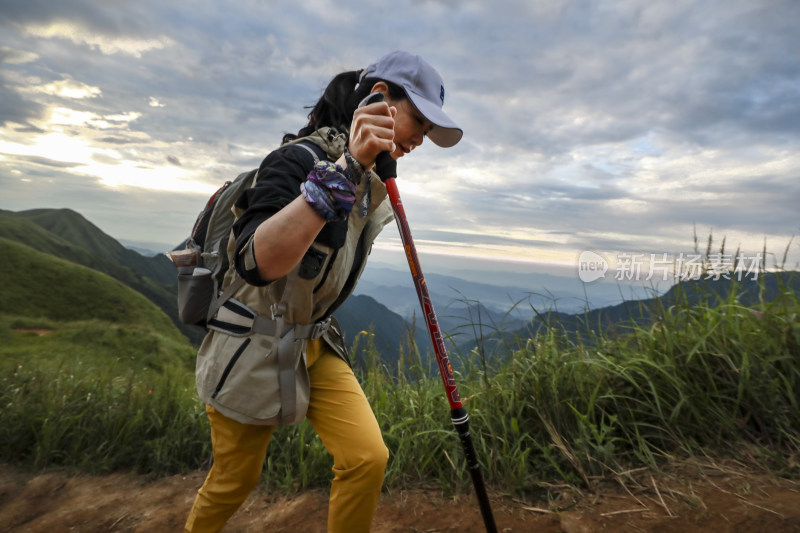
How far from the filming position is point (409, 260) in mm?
2443

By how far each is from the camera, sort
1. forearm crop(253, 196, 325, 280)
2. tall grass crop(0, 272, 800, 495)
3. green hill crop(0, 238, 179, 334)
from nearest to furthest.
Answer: forearm crop(253, 196, 325, 280)
tall grass crop(0, 272, 800, 495)
green hill crop(0, 238, 179, 334)

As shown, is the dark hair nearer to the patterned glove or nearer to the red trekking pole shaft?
the red trekking pole shaft

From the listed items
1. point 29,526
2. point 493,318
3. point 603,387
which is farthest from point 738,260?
point 29,526

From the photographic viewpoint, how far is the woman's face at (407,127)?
7.93ft

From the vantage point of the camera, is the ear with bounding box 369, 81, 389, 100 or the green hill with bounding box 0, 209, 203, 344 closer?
the ear with bounding box 369, 81, 389, 100

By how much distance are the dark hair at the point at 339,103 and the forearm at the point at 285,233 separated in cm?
94

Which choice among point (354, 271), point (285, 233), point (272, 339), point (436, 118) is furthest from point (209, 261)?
point (436, 118)

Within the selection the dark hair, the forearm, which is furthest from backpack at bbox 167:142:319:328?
the forearm

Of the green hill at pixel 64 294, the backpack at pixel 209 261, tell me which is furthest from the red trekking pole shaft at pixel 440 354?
the green hill at pixel 64 294

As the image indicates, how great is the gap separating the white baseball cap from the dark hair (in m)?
0.09

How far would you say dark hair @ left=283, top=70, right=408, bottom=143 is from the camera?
99.5 inches

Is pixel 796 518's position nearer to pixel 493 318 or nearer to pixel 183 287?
pixel 493 318

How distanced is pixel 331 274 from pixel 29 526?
3.50 m

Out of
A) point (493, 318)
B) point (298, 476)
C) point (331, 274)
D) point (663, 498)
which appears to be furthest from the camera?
point (493, 318)
